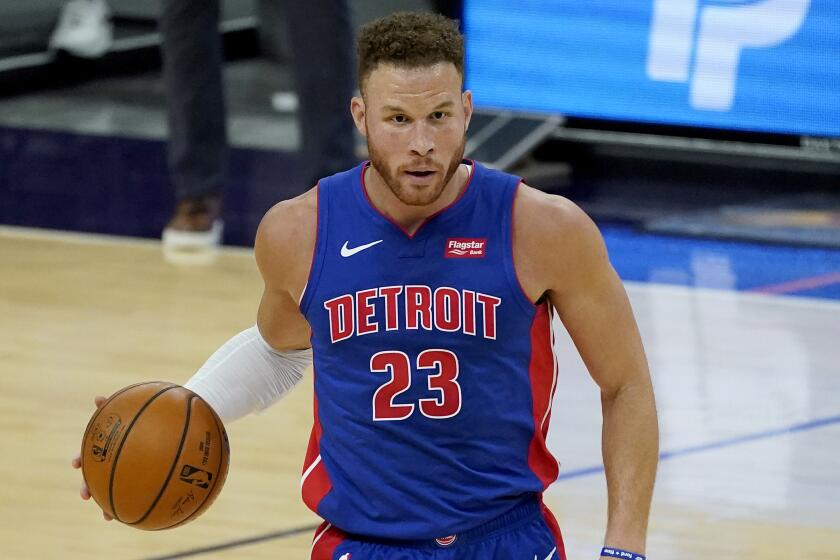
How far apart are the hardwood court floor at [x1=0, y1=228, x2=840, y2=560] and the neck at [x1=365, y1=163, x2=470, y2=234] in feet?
5.16

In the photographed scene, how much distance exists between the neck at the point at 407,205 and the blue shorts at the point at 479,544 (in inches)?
21.9

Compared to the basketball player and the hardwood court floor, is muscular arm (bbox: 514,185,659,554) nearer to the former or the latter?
the basketball player

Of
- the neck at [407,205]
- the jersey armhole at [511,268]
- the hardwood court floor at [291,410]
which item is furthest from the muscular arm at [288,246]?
the hardwood court floor at [291,410]

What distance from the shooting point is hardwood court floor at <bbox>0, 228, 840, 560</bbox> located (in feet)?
14.4

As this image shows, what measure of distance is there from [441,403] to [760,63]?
5.42m

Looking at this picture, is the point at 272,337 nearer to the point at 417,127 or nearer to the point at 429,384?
the point at 429,384

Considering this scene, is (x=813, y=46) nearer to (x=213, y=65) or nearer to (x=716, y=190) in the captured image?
(x=716, y=190)

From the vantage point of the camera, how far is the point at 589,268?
2.82 metres

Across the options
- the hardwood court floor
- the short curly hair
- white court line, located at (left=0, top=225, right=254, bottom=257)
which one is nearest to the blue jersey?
the short curly hair

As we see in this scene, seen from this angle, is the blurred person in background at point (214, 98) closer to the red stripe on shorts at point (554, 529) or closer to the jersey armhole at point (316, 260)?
the jersey armhole at point (316, 260)

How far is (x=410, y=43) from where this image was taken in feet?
8.90

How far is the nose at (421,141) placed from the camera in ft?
8.81

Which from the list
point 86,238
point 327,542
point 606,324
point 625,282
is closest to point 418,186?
point 606,324

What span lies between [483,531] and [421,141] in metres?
0.73
